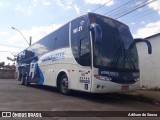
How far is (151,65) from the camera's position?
51.6 ft

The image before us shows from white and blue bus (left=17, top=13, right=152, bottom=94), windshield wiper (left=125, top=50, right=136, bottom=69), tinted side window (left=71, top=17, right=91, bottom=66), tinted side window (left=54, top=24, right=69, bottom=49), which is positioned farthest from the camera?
tinted side window (left=54, top=24, right=69, bottom=49)

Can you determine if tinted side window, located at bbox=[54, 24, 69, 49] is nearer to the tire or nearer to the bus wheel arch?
the bus wheel arch

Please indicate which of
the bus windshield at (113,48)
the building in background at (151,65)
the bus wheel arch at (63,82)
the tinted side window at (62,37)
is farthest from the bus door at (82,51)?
the building in background at (151,65)

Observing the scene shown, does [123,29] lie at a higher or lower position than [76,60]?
higher

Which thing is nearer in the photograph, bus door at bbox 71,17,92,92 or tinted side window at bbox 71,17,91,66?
bus door at bbox 71,17,92,92

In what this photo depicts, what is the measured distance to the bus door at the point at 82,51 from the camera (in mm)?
10602

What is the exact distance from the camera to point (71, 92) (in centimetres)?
1249

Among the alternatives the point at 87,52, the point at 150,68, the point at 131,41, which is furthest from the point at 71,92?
the point at 150,68

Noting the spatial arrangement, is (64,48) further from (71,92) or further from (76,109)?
(76,109)

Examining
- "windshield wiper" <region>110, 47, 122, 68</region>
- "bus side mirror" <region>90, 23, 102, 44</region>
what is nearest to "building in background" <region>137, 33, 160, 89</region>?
"windshield wiper" <region>110, 47, 122, 68</region>

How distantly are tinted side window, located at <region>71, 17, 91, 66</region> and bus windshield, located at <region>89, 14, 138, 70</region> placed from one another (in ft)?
1.38

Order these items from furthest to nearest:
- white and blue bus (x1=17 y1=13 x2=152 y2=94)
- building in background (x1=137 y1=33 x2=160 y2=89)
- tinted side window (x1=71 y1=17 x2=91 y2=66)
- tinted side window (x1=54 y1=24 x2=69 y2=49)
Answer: building in background (x1=137 y1=33 x2=160 y2=89)
tinted side window (x1=54 y1=24 x2=69 y2=49)
tinted side window (x1=71 y1=17 x2=91 y2=66)
white and blue bus (x1=17 y1=13 x2=152 y2=94)

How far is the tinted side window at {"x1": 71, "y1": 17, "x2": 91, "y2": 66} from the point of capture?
35.3 ft

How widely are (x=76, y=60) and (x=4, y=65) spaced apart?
2423 inches
